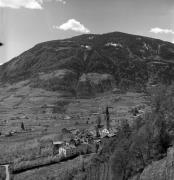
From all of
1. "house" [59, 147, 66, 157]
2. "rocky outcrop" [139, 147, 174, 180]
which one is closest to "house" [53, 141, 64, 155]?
"house" [59, 147, 66, 157]

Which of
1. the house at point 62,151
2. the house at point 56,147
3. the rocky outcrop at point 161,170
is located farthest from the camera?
the house at point 56,147

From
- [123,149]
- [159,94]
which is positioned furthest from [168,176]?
[159,94]

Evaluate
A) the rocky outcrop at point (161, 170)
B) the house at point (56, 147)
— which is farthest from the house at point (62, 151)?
the rocky outcrop at point (161, 170)

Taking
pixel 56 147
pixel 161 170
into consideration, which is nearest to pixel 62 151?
pixel 56 147

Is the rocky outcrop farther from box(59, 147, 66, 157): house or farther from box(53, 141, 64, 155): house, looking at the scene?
box(53, 141, 64, 155): house

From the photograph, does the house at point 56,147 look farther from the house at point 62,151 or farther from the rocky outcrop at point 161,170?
the rocky outcrop at point 161,170

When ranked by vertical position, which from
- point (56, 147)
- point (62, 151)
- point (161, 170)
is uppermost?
Answer: point (161, 170)

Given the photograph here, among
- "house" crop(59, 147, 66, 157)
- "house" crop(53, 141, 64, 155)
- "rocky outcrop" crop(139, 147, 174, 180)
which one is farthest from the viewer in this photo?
"house" crop(53, 141, 64, 155)

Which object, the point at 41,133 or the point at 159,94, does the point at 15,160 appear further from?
the point at 159,94

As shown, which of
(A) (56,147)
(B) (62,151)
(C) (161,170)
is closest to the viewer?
(C) (161,170)

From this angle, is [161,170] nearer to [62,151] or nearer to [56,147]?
[62,151]

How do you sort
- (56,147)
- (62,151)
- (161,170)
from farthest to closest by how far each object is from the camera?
1. (56,147)
2. (62,151)
3. (161,170)
